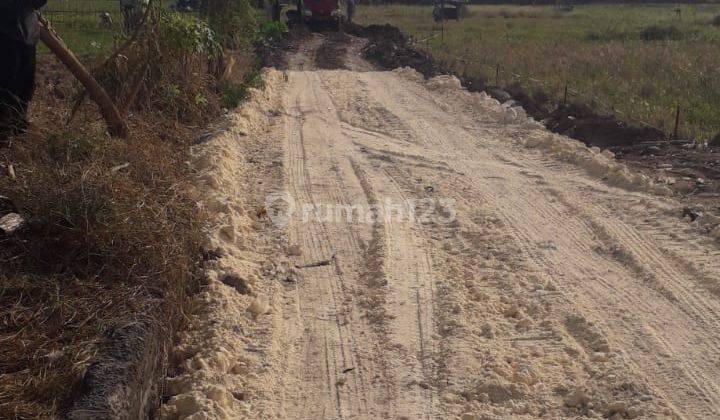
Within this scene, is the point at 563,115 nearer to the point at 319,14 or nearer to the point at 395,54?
the point at 395,54

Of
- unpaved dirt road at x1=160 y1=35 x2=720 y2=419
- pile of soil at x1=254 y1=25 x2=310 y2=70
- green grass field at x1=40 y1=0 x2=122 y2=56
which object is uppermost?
green grass field at x1=40 y1=0 x2=122 y2=56

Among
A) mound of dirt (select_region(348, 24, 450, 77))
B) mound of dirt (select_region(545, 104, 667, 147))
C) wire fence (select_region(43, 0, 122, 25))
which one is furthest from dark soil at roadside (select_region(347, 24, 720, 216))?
wire fence (select_region(43, 0, 122, 25))

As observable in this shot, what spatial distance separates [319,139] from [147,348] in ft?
24.6

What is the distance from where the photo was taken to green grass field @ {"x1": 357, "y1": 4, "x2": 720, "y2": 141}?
15422mm

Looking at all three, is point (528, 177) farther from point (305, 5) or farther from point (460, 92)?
point (305, 5)

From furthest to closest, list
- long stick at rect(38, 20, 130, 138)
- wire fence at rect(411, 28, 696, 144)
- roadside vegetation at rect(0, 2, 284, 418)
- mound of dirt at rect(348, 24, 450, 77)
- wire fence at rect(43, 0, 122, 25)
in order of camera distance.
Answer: wire fence at rect(43, 0, 122, 25) → mound of dirt at rect(348, 24, 450, 77) → wire fence at rect(411, 28, 696, 144) → long stick at rect(38, 20, 130, 138) → roadside vegetation at rect(0, 2, 284, 418)

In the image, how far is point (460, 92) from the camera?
52.3ft

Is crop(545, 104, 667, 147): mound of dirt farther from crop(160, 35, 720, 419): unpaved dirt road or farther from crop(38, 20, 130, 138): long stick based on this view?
crop(38, 20, 130, 138): long stick

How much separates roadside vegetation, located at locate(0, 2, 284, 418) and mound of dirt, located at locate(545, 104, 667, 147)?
6181 mm

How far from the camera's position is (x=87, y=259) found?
563cm

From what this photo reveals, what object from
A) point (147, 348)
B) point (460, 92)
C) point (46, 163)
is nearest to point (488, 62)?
point (460, 92)

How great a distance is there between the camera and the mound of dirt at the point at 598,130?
11852 mm

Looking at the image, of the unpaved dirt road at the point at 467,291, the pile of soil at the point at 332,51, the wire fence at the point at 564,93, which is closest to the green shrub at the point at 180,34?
the unpaved dirt road at the point at 467,291

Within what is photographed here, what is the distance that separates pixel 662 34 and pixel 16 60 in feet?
99.4
